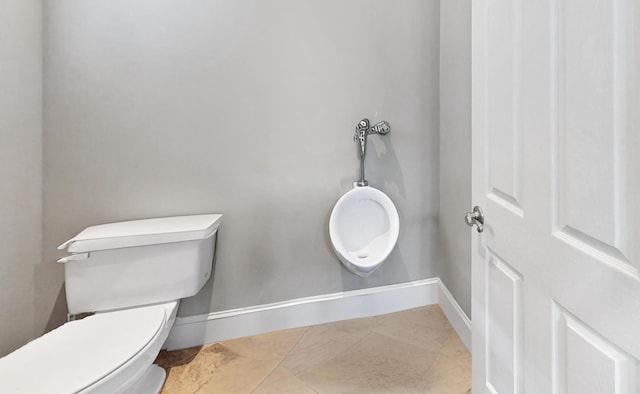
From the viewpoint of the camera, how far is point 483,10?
978 millimetres

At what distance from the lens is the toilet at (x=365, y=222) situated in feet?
5.84

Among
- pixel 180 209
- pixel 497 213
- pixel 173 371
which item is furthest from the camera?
pixel 180 209

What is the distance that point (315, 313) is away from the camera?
6.37ft

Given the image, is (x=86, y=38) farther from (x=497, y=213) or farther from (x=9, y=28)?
(x=497, y=213)

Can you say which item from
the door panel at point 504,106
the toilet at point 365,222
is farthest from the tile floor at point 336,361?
the door panel at point 504,106

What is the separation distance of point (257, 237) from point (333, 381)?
2.75 ft

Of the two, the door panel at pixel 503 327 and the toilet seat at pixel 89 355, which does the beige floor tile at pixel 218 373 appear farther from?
the door panel at pixel 503 327

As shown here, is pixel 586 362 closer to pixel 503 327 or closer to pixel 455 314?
pixel 503 327

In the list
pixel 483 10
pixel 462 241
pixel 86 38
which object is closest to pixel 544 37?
pixel 483 10

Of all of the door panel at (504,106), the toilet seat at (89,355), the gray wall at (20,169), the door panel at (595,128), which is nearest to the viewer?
the door panel at (595,128)

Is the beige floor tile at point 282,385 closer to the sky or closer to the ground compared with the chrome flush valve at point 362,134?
closer to the ground

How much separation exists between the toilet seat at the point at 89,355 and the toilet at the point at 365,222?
0.98 m

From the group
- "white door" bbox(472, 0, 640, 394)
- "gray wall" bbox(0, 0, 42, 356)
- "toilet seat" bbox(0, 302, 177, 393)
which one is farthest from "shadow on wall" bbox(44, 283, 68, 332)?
"white door" bbox(472, 0, 640, 394)

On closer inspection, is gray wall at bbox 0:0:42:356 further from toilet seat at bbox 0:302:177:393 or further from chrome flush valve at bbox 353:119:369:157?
chrome flush valve at bbox 353:119:369:157
